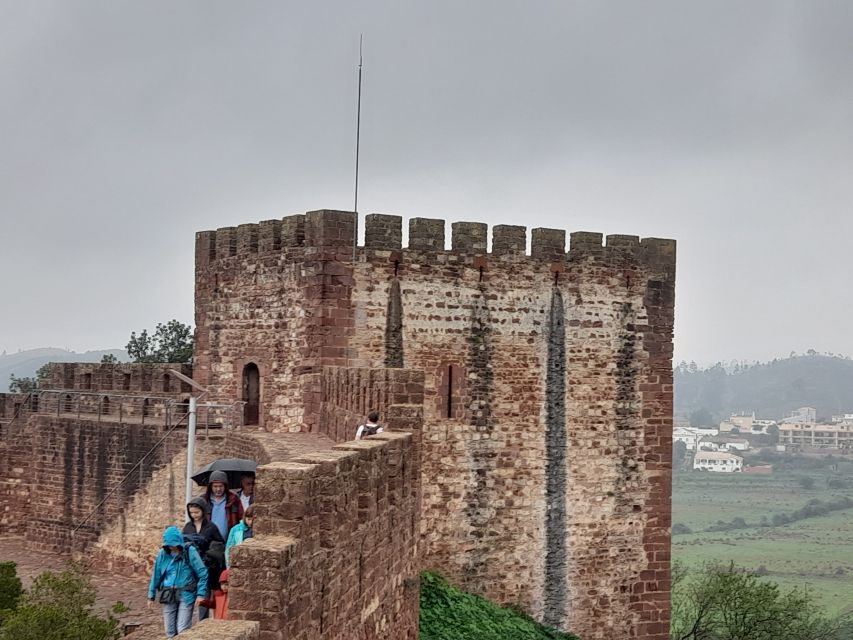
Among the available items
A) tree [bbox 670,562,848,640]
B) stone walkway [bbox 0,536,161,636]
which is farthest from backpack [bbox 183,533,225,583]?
tree [bbox 670,562,848,640]

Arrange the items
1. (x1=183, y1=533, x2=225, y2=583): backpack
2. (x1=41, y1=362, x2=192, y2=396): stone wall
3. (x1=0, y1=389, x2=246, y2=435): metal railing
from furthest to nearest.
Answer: (x1=41, y1=362, x2=192, y2=396): stone wall, (x1=0, y1=389, x2=246, y2=435): metal railing, (x1=183, y1=533, x2=225, y2=583): backpack

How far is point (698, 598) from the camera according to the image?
24625 mm

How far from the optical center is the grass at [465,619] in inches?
584

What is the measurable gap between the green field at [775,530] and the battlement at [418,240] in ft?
150

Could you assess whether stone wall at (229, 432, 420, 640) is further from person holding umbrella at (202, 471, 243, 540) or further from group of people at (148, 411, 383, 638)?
person holding umbrella at (202, 471, 243, 540)

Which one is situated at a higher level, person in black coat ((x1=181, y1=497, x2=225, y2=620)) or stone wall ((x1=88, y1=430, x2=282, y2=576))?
person in black coat ((x1=181, y1=497, x2=225, y2=620))

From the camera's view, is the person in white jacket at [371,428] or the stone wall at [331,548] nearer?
the stone wall at [331,548]

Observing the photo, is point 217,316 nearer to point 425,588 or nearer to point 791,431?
point 425,588

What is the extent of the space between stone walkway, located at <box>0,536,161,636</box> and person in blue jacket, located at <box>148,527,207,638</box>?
7.11m

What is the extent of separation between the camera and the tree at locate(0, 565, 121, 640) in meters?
12.0

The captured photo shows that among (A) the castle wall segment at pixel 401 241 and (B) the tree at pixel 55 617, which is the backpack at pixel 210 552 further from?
(A) the castle wall segment at pixel 401 241

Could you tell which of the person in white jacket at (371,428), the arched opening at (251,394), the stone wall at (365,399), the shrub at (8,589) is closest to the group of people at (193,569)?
the person in white jacket at (371,428)

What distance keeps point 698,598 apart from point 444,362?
11.3m

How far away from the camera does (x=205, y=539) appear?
8242 millimetres
